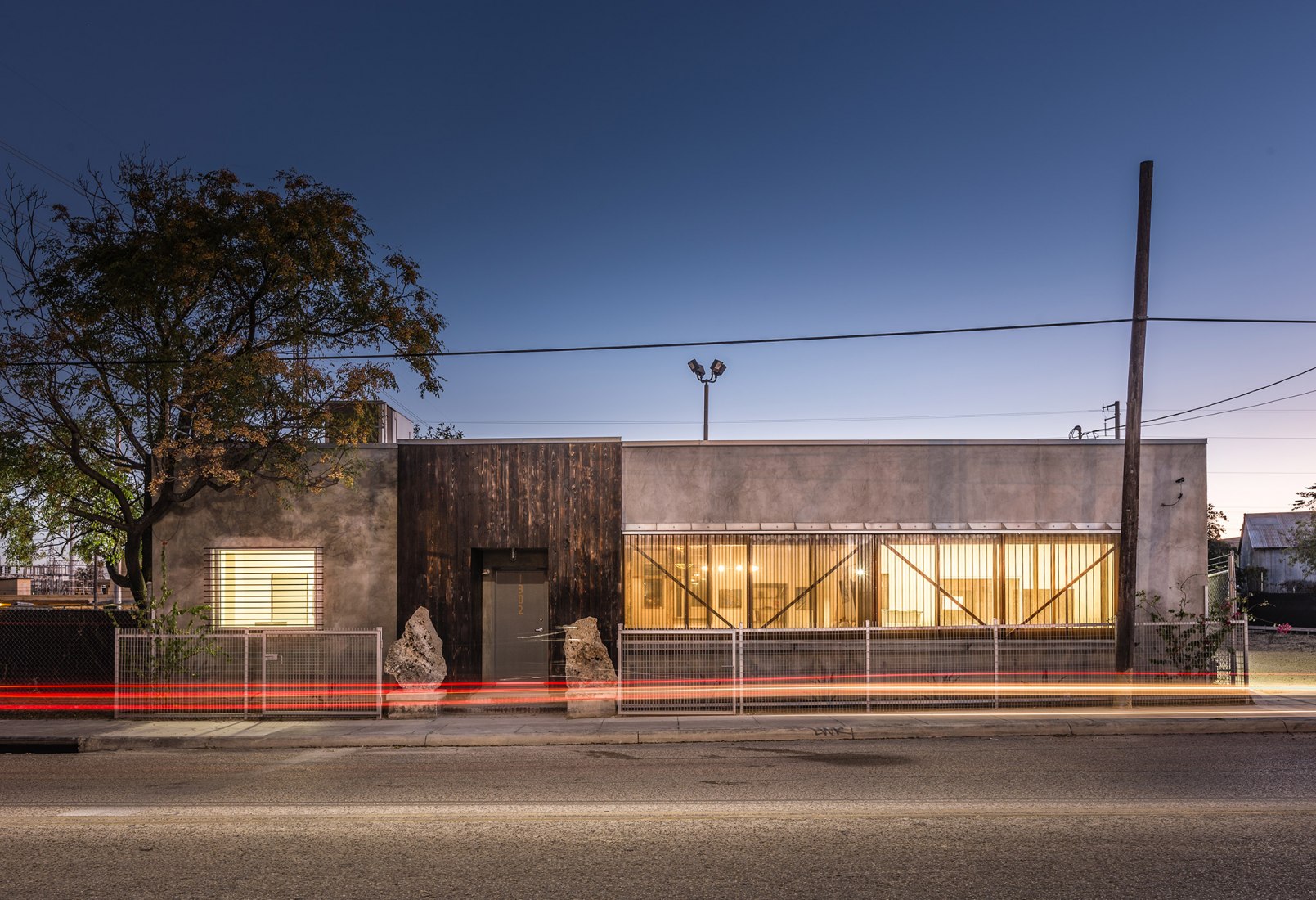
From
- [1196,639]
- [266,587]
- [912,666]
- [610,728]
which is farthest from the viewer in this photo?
[266,587]

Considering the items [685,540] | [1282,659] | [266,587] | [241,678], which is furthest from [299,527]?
[1282,659]

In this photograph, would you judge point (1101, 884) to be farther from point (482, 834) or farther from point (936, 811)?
point (482, 834)

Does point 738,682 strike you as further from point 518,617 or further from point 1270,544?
point 1270,544

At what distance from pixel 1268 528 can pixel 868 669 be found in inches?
2670

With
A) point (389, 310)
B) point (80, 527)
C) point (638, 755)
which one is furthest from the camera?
point (80, 527)

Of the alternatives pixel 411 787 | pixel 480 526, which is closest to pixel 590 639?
pixel 480 526

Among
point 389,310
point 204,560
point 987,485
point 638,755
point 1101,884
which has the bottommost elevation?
point 638,755

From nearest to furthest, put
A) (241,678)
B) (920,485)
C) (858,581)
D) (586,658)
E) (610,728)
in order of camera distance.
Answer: (610,728), (586,658), (241,678), (858,581), (920,485)

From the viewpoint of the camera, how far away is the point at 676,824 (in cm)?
786

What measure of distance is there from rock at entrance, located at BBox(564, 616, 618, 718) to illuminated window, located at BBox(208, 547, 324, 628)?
4824 millimetres

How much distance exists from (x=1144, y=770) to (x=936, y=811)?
348 cm

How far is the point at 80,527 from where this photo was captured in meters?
19.0

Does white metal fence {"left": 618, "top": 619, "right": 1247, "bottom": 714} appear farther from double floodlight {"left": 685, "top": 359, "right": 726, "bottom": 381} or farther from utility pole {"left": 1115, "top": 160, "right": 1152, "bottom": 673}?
double floodlight {"left": 685, "top": 359, "right": 726, "bottom": 381}

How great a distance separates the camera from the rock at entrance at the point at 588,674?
14.5 meters
